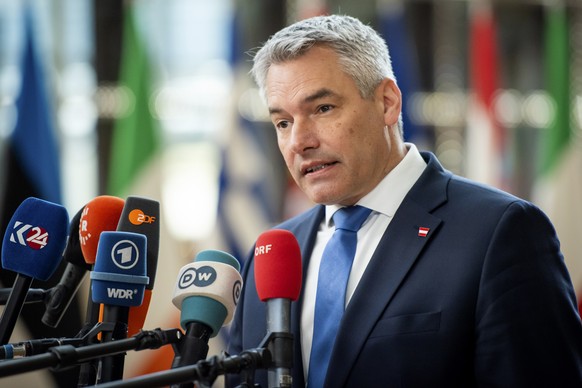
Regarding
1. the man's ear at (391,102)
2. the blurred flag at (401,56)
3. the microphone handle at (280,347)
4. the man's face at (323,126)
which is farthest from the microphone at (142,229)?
the blurred flag at (401,56)

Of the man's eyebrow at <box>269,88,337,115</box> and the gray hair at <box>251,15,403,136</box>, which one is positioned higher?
the gray hair at <box>251,15,403,136</box>

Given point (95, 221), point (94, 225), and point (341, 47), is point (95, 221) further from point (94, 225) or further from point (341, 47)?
point (341, 47)

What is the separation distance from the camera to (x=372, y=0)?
7766mm

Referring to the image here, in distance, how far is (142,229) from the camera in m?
1.83

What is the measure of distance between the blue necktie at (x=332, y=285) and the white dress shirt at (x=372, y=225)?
20mm

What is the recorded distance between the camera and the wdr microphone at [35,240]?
1791 mm

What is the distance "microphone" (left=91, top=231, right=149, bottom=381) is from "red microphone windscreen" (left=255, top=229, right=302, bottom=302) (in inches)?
9.6

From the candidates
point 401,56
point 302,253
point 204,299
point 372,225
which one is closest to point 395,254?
point 372,225

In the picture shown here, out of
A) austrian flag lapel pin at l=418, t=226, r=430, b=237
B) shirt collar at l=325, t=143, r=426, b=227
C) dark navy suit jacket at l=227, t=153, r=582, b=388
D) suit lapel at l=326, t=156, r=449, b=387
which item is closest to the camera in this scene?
dark navy suit jacket at l=227, t=153, r=582, b=388

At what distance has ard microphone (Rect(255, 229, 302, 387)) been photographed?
1.52m

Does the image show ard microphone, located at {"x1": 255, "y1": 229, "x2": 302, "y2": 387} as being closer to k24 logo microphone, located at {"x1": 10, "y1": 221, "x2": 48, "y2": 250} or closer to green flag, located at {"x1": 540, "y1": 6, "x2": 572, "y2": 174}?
k24 logo microphone, located at {"x1": 10, "y1": 221, "x2": 48, "y2": 250}

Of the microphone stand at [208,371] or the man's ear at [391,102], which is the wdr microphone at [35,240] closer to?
the microphone stand at [208,371]

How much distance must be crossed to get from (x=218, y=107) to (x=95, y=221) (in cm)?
552

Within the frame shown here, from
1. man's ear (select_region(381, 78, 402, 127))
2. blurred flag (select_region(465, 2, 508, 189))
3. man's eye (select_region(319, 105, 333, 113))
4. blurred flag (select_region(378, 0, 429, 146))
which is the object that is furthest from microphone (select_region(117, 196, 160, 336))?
blurred flag (select_region(465, 2, 508, 189))
